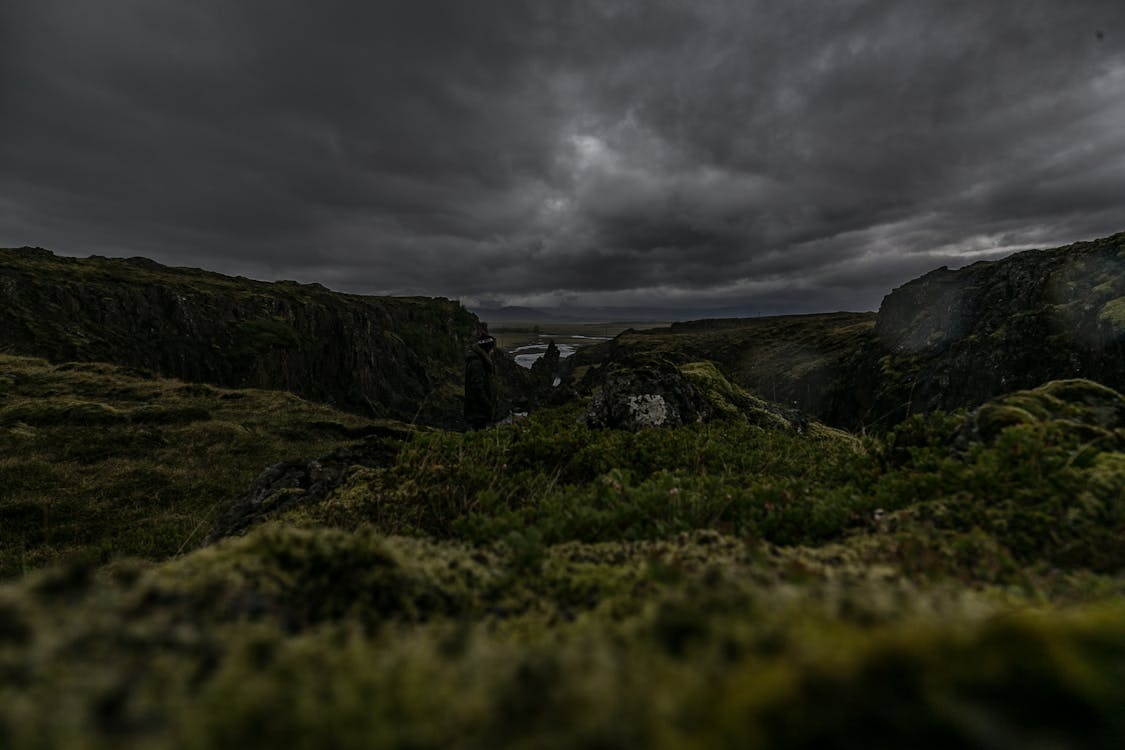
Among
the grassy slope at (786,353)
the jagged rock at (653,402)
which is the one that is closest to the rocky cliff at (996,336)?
the jagged rock at (653,402)

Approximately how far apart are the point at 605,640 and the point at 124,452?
2243 cm

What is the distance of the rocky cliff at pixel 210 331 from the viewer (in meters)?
44.1

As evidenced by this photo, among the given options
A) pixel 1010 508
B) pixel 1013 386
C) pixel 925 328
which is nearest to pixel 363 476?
pixel 1010 508

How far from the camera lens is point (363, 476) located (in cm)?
655

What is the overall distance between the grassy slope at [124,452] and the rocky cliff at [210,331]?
14008 millimetres

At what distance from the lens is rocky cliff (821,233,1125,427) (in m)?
29.5

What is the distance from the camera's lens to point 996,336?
39.0 meters

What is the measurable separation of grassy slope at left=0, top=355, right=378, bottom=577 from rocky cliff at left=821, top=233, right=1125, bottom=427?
Result: 18300 mm

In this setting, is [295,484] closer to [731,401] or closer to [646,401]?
[646,401]

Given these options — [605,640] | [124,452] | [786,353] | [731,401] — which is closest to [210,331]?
[124,452]

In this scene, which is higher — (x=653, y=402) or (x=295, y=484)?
(x=653, y=402)

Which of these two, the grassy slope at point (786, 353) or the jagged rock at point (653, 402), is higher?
the jagged rock at point (653, 402)

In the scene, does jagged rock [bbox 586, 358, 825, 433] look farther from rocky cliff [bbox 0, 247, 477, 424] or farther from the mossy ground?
rocky cliff [bbox 0, 247, 477, 424]

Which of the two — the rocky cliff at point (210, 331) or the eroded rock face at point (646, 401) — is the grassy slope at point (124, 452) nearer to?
the eroded rock face at point (646, 401)
